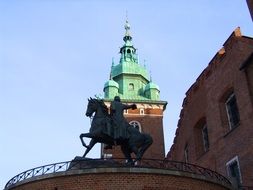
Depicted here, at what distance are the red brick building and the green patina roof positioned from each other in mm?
19924

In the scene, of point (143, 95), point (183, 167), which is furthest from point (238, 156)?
point (143, 95)

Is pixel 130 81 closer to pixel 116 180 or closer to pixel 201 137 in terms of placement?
pixel 201 137

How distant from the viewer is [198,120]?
26.3 meters

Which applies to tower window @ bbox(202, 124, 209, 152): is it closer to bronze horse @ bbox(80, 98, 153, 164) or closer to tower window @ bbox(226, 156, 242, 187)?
tower window @ bbox(226, 156, 242, 187)

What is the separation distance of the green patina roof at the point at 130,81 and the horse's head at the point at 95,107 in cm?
2989

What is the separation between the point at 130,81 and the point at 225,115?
27714mm

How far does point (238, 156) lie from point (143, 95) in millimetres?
29360

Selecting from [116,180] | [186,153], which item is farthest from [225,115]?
[116,180]

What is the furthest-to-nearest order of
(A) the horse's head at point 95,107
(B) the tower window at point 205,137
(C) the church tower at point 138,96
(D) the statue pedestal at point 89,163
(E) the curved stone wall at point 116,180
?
(C) the church tower at point 138,96, (B) the tower window at point 205,137, (A) the horse's head at point 95,107, (D) the statue pedestal at point 89,163, (E) the curved stone wall at point 116,180

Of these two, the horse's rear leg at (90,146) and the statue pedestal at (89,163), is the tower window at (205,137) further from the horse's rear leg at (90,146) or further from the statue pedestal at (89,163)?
the statue pedestal at (89,163)

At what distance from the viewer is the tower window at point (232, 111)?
72.9 ft

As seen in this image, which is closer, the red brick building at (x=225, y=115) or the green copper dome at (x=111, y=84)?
the red brick building at (x=225, y=115)

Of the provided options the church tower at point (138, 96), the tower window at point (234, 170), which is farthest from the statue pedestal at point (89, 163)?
the church tower at point (138, 96)

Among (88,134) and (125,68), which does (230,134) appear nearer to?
(88,134)
